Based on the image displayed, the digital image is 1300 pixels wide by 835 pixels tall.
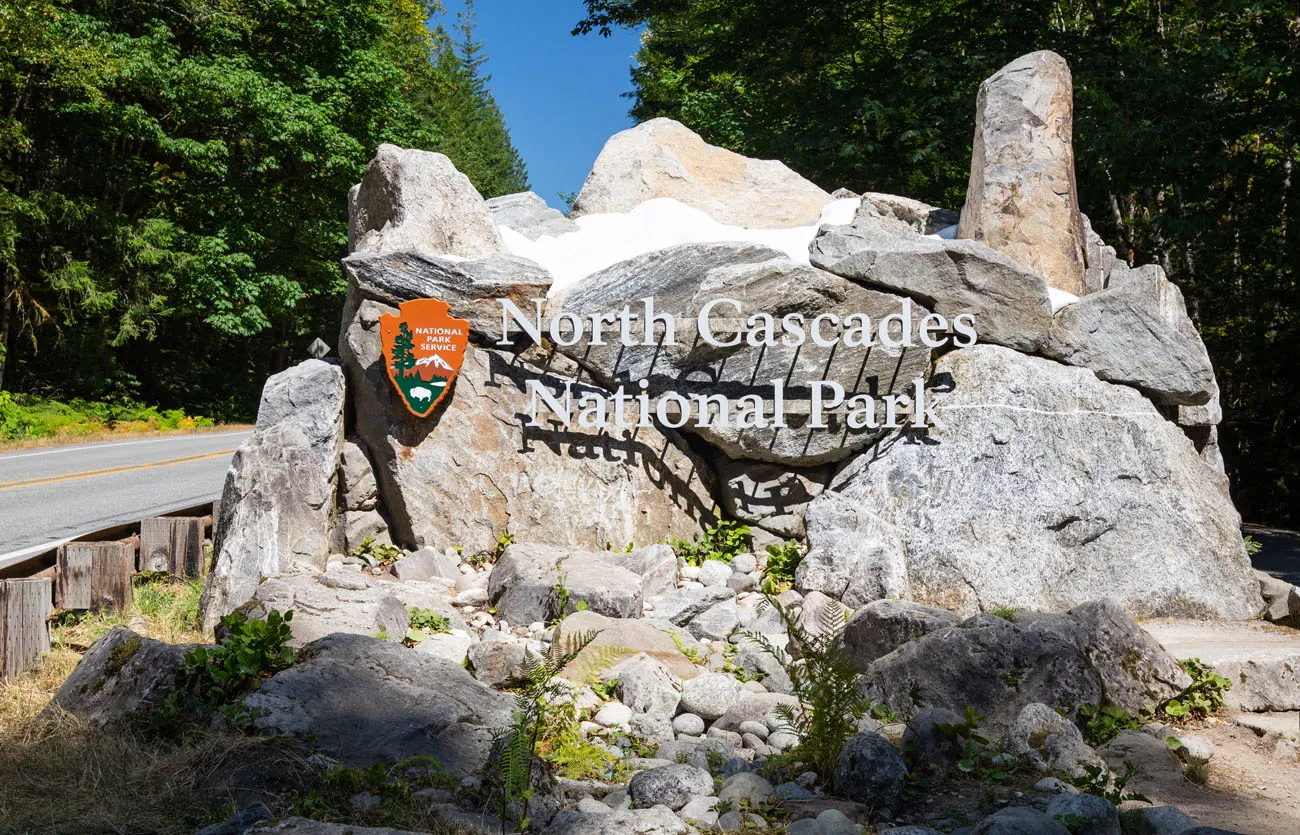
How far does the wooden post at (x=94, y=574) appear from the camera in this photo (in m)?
6.40

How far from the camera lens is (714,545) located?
8.80 meters

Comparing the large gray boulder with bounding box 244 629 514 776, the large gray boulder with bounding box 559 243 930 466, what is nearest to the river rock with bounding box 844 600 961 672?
the large gray boulder with bounding box 244 629 514 776

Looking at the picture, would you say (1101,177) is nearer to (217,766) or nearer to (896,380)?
(896,380)

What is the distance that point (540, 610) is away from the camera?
6.93 meters

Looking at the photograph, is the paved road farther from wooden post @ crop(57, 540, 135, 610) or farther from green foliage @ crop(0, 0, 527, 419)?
green foliage @ crop(0, 0, 527, 419)

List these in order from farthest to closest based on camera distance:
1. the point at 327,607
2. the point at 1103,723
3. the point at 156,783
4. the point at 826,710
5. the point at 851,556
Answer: the point at 851,556, the point at 327,607, the point at 1103,723, the point at 826,710, the point at 156,783

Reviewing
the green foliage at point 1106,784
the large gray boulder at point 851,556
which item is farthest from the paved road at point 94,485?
the green foliage at point 1106,784

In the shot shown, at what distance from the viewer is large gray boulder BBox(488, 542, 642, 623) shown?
22.6 ft

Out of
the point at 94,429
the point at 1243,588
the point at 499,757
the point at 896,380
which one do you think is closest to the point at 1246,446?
the point at 1243,588

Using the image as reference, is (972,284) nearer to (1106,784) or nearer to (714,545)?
(714,545)

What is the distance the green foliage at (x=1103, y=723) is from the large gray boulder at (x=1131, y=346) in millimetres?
3982

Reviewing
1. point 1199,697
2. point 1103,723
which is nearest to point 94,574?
point 1103,723

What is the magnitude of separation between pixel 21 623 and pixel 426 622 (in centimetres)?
235

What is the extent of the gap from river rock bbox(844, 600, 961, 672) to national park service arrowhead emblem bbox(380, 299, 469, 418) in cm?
393
